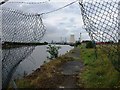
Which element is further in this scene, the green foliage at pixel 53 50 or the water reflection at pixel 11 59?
the green foliage at pixel 53 50

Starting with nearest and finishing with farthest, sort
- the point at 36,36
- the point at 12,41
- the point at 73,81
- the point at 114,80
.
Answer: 1. the point at 36,36
2. the point at 12,41
3. the point at 114,80
4. the point at 73,81

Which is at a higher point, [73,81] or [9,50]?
[9,50]

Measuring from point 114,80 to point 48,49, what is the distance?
15.8 m

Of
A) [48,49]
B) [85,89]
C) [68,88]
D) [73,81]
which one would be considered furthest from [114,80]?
[48,49]

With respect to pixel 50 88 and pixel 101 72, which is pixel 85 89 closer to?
pixel 50 88

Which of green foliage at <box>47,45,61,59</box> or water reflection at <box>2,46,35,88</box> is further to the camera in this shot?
green foliage at <box>47,45,61,59</box>

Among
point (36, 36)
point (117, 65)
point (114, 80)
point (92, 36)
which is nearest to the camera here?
point (92, 36)

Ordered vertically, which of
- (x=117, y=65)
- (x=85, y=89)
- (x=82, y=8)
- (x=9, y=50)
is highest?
(x=82, y=8)

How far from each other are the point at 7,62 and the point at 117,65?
8.25 ft

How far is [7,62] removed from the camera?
22.1 feet

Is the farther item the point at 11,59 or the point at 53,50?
the point at 53,50

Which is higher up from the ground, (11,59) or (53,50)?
(11,59)

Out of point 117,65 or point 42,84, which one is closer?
point 117,65

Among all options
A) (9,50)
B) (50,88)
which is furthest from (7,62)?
(50,88)
